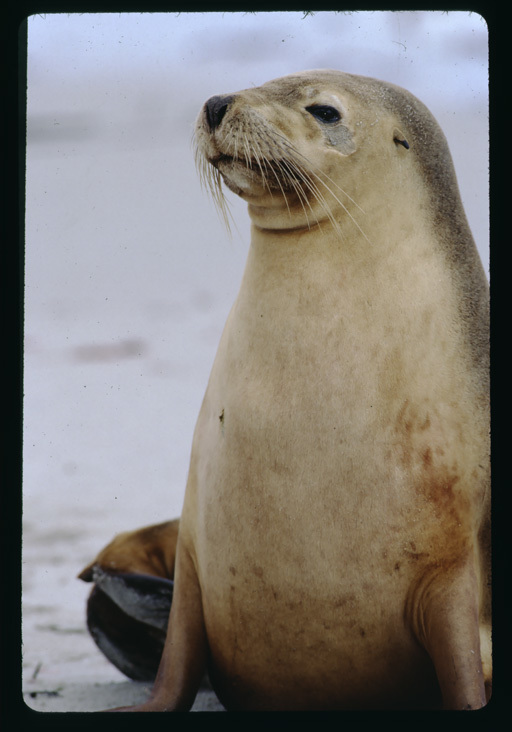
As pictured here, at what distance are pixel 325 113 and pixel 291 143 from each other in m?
0.15

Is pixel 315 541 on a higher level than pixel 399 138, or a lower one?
lower

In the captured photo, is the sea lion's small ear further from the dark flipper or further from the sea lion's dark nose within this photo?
the dark flipper

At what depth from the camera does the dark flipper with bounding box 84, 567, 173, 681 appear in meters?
3.22

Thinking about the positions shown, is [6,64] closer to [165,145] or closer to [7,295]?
[7,295]

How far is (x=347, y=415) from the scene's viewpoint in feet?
8.30

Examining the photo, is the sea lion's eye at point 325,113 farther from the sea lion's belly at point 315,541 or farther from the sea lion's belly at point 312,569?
the sea lion's belly at point 312,569

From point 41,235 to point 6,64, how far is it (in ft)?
1.96

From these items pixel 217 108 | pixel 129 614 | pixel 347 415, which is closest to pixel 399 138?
pixel 217 108

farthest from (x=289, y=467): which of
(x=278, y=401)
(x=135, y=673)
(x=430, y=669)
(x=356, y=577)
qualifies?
(x=135, y=673)

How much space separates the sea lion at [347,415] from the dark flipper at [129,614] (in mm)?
526

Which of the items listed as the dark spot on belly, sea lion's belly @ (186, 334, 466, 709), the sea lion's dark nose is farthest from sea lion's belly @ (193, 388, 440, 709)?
the sea lion's dark nose

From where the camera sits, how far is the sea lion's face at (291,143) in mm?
2434

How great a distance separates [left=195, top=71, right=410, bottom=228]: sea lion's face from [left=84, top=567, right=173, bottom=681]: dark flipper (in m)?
1.34

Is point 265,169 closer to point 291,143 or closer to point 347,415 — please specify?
point 291,143
